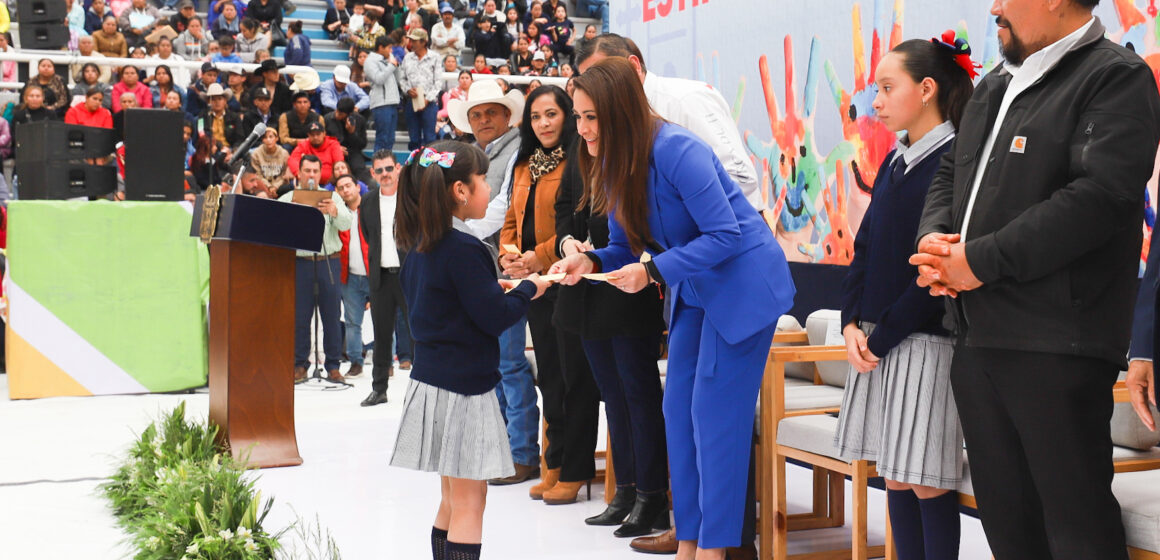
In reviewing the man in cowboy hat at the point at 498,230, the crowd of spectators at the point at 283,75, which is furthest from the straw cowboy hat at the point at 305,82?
the man in cowboy hat at the point at 498,230

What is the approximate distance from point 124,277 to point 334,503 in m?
3.47

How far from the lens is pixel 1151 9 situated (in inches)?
132

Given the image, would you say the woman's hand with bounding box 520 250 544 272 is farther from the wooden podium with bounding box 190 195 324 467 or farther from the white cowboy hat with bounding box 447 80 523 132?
the wooden podium with bounding box 190 195 324 467

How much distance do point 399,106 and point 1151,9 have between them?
9.31 metres

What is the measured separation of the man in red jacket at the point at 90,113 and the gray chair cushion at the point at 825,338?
760 cm

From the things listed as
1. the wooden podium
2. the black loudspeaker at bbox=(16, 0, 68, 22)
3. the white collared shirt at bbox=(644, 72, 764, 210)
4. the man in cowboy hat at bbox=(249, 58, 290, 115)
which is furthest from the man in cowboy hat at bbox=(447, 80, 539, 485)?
the black loudspeaker at bbox=(16, 0, 68, 22)

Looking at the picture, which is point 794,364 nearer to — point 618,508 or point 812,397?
point 812,397

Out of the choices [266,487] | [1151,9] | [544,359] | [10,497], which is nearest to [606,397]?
[544,359]

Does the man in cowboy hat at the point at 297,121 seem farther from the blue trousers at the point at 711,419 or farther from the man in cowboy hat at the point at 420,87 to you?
the blue trousers at the point at 711,419

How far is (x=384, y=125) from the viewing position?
37.0 ft

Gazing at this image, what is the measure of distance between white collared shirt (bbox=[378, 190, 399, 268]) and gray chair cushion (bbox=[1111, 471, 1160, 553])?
5307 millimetres

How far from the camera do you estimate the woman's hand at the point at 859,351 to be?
243cm

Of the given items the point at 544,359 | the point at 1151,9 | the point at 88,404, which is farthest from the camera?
the point at 88,404

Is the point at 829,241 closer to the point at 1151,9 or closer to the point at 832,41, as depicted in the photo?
the point at 832,41
